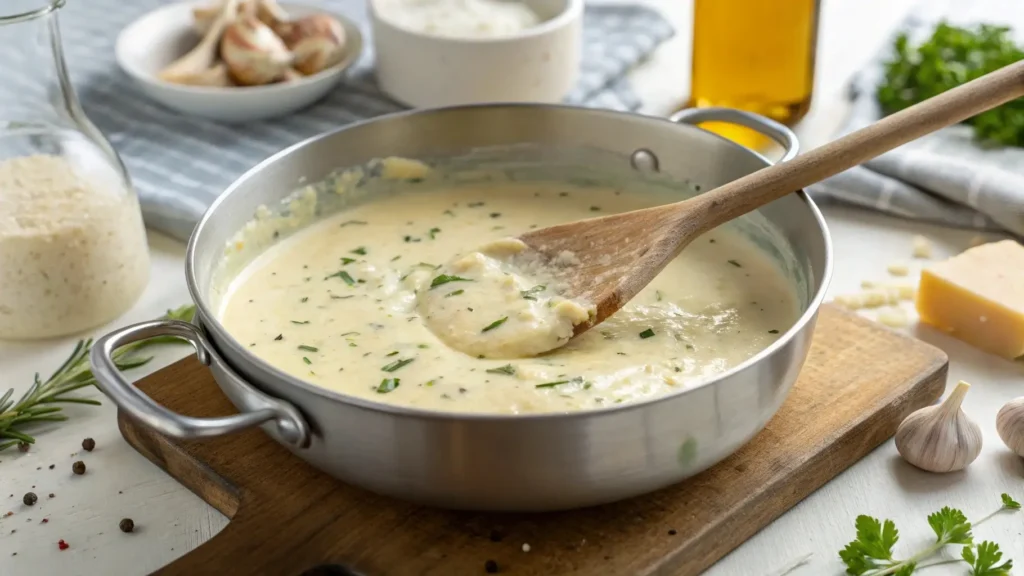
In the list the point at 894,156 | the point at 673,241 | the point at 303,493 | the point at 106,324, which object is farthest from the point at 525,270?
the point at 894,156

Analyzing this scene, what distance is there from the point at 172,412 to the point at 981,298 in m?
1.32

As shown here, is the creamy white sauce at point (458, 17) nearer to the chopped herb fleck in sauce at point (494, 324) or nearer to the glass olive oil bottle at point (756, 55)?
the glass olive oil bottle at point (756, 55)

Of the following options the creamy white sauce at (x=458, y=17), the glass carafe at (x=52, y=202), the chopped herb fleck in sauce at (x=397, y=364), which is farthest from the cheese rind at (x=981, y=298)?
the glass carafe at (x=52, y=202)

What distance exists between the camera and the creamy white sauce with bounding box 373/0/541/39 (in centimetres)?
277

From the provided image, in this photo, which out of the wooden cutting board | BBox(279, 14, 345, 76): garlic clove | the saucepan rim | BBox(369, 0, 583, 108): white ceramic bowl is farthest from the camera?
BBox(279, 14, 345, 76): garlic clove

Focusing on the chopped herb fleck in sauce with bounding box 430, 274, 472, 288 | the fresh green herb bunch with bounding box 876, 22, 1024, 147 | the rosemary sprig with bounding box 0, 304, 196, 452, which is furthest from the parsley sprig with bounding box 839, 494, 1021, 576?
the fresh green herb bunch with bounding box 876, 22, 1024, 147

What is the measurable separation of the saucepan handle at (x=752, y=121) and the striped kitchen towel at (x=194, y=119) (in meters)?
0.54

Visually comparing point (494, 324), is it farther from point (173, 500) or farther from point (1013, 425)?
point (1013, 425)

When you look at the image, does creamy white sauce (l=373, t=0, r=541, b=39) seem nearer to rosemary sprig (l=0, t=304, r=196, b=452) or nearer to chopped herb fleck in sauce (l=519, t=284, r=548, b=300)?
chopped herb fleck in sauce (l=519, t=284, r=548, b=300)

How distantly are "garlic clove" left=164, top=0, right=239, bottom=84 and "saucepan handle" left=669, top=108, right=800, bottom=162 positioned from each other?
Answer: 1.22 m

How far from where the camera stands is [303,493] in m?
1.63

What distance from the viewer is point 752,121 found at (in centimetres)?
204

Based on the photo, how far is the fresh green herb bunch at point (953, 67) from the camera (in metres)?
2.62

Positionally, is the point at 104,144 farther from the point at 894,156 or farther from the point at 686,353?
the point at 894,156
